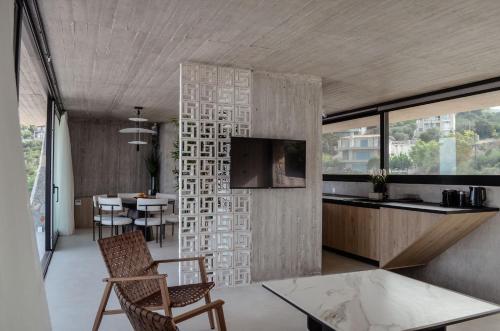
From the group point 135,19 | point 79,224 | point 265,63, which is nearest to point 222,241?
point 265,63

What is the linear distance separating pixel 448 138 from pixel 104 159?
7.77 metres

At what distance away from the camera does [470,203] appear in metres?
4.73

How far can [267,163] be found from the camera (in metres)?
4.53

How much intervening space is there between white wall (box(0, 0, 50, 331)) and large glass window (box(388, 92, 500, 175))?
501 cm

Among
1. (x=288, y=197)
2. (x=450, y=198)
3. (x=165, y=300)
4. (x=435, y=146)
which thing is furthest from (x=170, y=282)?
(x=435, y=146)

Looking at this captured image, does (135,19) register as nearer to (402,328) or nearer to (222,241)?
(222,241)

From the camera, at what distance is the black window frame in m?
4.81

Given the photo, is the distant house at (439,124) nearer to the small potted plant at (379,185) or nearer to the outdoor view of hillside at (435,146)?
the outdoor view of hillside at (435,146)

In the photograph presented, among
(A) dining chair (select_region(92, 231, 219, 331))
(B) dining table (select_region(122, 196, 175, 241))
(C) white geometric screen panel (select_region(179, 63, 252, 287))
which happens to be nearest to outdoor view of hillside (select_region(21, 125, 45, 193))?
(B) dining table (select_region(122, 196, 175, 241))

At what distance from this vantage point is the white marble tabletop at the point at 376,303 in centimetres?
232

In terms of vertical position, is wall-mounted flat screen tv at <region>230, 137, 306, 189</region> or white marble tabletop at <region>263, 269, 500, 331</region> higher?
wall-mounted flat screen tv at <region>230, 137, 306, 189</region>

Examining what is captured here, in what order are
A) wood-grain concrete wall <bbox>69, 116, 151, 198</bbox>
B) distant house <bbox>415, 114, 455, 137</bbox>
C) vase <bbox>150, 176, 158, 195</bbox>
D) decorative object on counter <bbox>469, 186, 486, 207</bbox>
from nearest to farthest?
decorative object on counter <bbox>469, 186, 486, 207</bbox>, distant house <bbox>415, 114, 455, 137</bbox>, wood-grain concrete wall <bbox>69, 116, 151, 198</bbox>, vase <bbox>150, 176, 158, 195</bbox>

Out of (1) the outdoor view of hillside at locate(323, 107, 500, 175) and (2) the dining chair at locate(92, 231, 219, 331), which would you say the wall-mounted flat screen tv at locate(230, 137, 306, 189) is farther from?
(1) the outdoor view of hillside at locate(323, 107, 500, 175)

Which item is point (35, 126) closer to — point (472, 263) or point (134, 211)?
point (134, 211)
